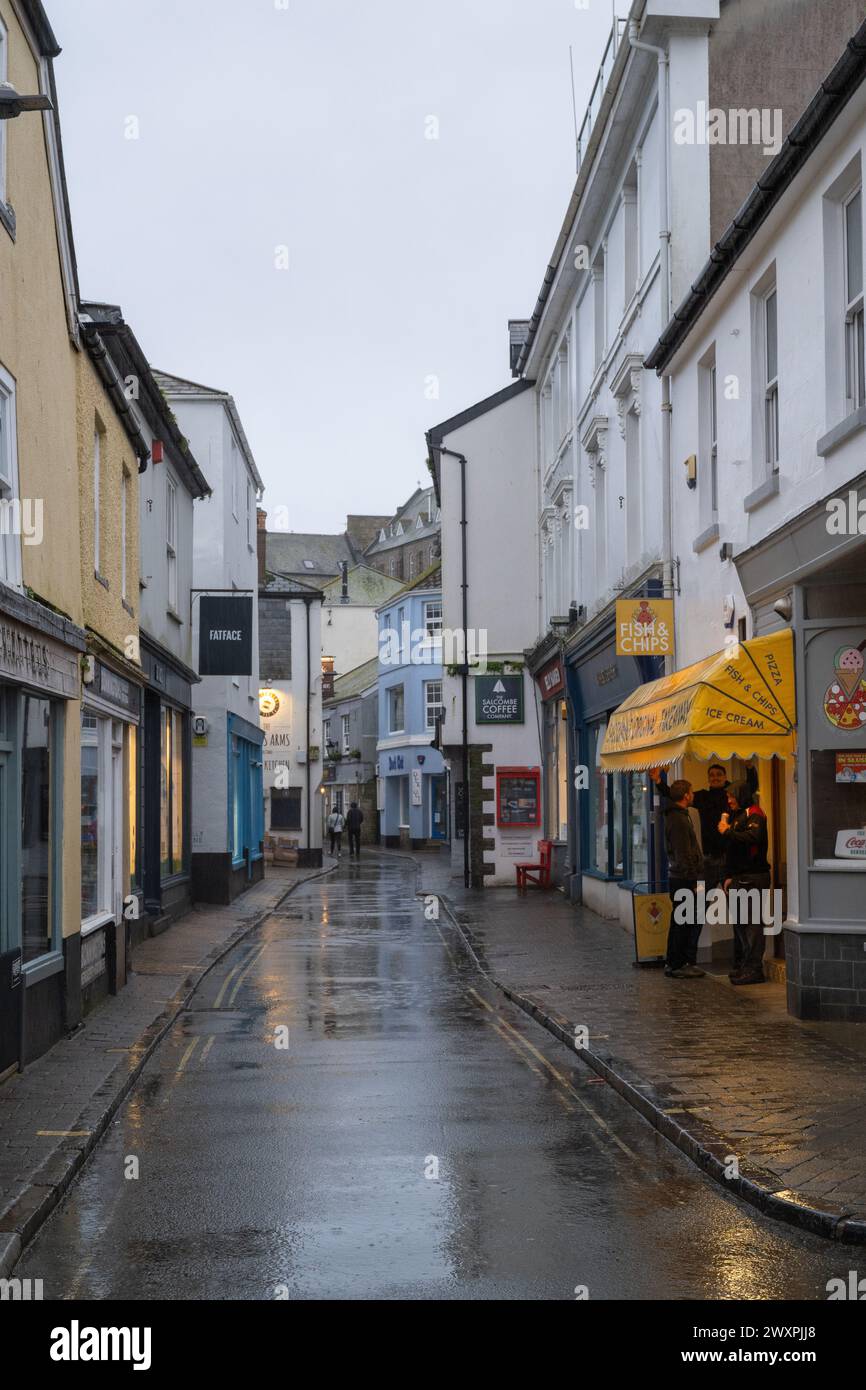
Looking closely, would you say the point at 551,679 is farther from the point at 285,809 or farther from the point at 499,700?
the point at 285,809

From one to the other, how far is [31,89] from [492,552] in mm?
22768

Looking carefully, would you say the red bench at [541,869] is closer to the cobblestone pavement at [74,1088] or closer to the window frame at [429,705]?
the cobblestone pavement at [74,1088]

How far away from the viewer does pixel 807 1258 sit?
21.4ft

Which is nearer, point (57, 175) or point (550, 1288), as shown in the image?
point (550, 1288)

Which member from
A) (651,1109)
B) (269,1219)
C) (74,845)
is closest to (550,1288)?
(269,1219)

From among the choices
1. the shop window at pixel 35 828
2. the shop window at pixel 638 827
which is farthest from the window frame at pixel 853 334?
the shop window at pixel 638 827

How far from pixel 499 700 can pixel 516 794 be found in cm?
207

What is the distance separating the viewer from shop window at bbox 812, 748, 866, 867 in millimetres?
12602

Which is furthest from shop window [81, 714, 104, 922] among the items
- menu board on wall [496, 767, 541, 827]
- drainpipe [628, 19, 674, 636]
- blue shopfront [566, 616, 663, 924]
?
menu board on wall [496, 767, 541, 827]

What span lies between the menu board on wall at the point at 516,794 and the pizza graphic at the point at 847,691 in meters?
21.0

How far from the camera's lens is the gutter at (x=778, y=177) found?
1095cm

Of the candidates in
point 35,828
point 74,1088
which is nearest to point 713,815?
point 35,828

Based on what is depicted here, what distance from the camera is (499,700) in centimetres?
3391

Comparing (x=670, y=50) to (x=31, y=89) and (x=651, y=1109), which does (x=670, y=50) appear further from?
(x=651, y=1109)
